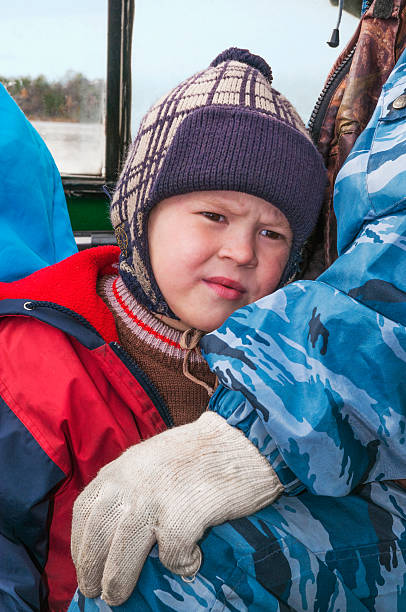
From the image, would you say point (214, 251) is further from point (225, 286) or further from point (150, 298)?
point (150, 298)

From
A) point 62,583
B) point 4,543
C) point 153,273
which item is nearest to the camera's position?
point 4,543

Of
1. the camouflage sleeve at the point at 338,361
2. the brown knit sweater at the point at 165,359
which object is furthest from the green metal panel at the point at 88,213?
the camouflage sleeve at the point at 338,361

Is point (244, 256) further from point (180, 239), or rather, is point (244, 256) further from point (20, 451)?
point (20, 451)

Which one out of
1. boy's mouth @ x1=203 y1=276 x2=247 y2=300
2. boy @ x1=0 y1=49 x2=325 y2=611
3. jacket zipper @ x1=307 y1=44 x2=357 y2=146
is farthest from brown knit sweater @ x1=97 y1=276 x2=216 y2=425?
jacket zipper @ x1=307 y1=44 x2=357 y2=146

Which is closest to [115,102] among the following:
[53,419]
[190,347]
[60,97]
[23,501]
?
[60,97]

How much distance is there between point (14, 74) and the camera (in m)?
2.67

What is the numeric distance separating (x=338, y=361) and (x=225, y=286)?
47cm

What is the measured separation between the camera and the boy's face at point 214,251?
1048mm

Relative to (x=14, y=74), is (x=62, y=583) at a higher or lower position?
lower

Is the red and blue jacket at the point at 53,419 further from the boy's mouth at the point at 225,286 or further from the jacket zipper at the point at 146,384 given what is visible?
the boy's mouth at the point at 225,286

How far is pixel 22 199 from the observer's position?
1370 mm

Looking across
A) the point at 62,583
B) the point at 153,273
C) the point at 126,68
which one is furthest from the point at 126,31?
the point at 62,583

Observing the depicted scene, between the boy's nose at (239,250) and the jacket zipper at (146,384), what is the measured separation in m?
0.27

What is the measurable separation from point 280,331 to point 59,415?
0.45m
